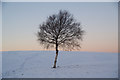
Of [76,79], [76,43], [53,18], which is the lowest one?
[76,79]

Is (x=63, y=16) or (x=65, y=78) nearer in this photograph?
(x=65, y=78)

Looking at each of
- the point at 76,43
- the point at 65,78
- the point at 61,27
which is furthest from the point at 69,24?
the point at 65,78

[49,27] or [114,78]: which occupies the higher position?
[49,27]

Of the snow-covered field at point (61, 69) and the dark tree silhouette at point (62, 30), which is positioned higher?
the dark tree silhouette at point (62, 30)

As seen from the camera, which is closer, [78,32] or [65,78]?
[65,78]

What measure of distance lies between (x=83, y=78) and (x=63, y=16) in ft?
22.7

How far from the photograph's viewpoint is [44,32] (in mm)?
15367

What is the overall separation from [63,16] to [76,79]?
275 inches

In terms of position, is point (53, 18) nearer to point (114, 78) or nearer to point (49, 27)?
point (49, 27)

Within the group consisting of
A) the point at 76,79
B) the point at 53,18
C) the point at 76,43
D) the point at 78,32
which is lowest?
the point at 76,79

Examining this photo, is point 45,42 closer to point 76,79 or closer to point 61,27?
point 61,27

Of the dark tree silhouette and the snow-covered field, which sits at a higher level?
the dark tree silhouette

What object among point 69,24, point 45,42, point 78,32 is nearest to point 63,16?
point 69,24

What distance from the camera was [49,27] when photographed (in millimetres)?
15219
